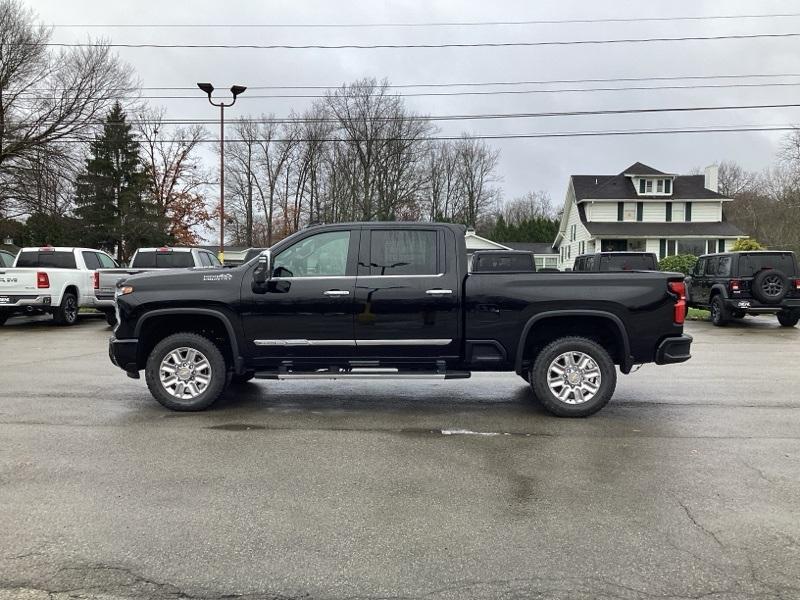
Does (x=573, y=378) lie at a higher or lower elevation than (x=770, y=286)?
lower

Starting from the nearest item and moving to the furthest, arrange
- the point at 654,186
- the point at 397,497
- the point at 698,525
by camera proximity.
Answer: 1. the point at 698,525
2. the point at 397,497
3. the point at 654,186

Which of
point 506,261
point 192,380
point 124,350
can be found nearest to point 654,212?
point 506,261

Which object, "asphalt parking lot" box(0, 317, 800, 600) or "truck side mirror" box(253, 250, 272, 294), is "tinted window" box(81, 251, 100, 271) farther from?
"truck side mirror" box(253, 250, 272, 294)

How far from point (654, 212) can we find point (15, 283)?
1635 inches

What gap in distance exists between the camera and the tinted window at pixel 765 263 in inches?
589

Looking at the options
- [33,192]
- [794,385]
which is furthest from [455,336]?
[33,192]

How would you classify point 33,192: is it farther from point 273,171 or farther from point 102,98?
point 273,171

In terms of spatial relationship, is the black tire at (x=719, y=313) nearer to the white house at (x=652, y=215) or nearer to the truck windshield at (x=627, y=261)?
the truck windshield at (x=627, y=261)

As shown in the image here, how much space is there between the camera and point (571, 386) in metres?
6.24

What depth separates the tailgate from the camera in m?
14.5

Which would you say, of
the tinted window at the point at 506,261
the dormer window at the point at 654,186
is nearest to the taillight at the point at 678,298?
the tinted window at the point at 506,261

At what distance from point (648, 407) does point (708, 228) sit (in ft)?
135

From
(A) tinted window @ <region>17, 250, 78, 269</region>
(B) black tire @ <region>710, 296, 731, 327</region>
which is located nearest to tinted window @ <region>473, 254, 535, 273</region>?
(B) black tire @ <region>710, 296, 731, 327</region>

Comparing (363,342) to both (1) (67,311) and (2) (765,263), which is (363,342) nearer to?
(1) (67,311)
